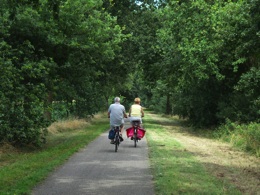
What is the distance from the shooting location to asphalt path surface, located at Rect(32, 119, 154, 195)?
726 centimetres

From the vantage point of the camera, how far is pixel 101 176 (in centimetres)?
870

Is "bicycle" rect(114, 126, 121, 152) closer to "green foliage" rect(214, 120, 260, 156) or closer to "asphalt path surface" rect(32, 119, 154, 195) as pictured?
"asphalt path surface" rect(32, 119, 154, 195)

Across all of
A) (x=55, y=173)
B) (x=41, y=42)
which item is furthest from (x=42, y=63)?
(x=55, y=173)

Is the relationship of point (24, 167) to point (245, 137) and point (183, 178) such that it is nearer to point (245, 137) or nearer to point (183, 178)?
point (183, 178)

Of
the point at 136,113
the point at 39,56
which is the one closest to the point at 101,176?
the point at 136,113

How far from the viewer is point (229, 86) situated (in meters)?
25.8

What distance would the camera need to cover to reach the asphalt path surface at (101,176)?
7.26 meters

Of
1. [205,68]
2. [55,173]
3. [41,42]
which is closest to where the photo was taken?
[55,173]

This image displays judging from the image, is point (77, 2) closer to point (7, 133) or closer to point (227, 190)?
point (7, 133)

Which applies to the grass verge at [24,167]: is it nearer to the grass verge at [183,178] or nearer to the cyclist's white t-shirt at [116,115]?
the cyclist's white t-shirt at [116,115]

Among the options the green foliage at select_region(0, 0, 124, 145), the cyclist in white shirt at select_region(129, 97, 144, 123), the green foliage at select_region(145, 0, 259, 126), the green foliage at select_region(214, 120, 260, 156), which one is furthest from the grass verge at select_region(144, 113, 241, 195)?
the green foliage at select_region(145, 0, 259, 126)

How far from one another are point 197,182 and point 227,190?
761 mm

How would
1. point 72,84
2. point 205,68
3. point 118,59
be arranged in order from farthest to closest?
point 118,59 < point 205,68 < point 72,84

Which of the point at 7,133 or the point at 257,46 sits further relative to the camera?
the point at 257,46
